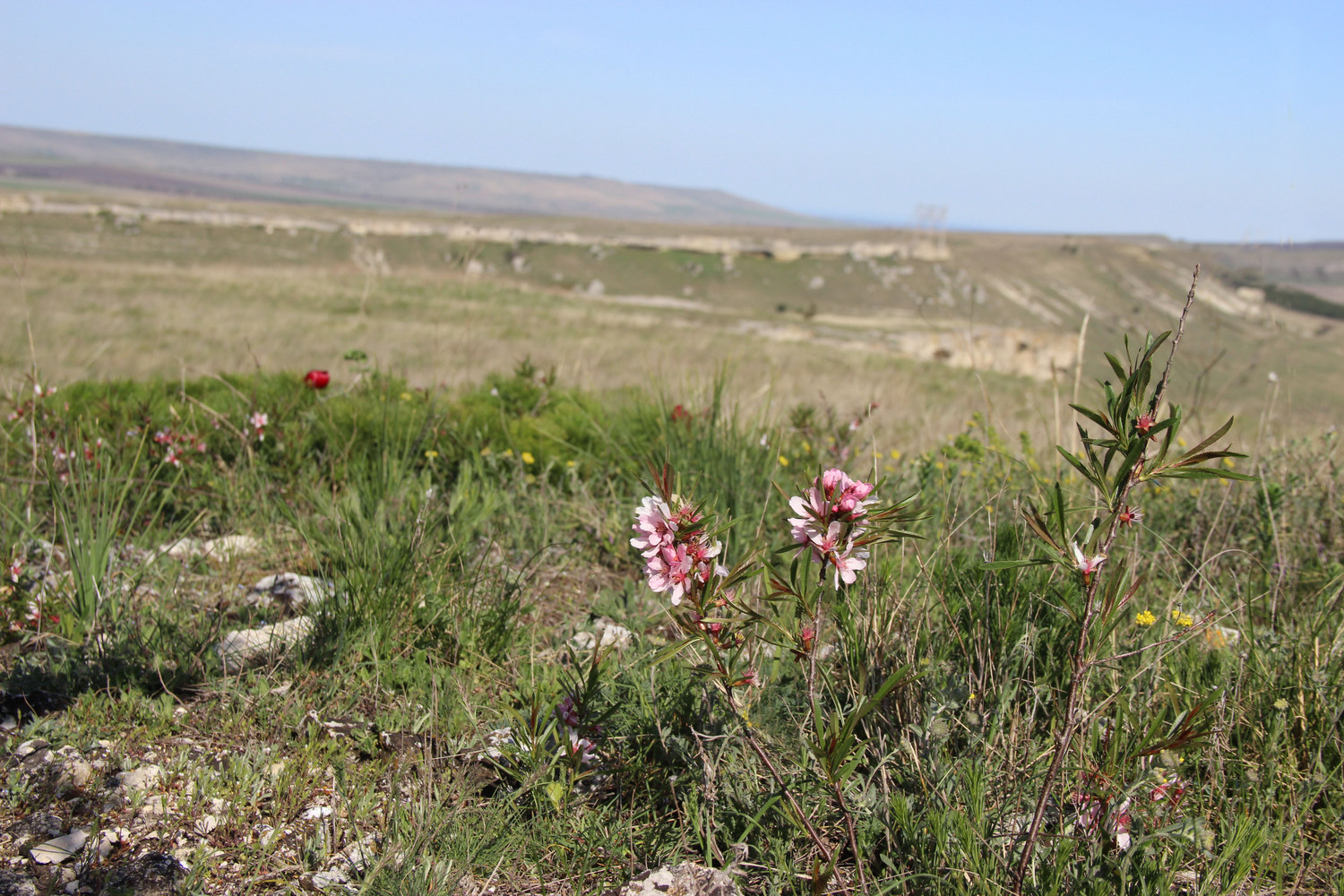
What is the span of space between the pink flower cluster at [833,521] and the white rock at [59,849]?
4.71 ft

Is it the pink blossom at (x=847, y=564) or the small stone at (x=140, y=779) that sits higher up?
the pink blossom at (x=847, y=564)

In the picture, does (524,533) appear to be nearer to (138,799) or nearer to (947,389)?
(138,799)

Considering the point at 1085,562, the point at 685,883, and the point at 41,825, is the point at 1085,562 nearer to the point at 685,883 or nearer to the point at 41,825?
the point at 685,883

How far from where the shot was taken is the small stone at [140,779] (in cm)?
168

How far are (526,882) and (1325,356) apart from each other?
38133 mm

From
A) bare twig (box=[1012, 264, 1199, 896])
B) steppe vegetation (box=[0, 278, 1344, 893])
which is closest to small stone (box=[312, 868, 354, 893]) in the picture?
steppe vegetation (box=[0, 278, 1344, 893])

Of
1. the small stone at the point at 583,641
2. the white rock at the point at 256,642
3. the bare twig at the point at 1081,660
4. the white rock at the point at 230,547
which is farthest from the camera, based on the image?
the white rock at the point at 230,547

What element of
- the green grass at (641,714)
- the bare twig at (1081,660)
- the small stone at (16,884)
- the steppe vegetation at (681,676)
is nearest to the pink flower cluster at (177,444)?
the steppe vegetation at (681,676)

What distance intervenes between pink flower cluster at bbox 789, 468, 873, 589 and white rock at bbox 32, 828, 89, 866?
4.71 ft

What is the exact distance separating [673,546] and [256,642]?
1508 mm

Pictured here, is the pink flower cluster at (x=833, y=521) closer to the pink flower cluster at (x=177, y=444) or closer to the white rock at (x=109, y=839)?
the white rock at (x=109, y=839)

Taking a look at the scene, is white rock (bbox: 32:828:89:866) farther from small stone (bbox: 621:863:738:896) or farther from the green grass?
small stone (bbox: 621:863:738:896)

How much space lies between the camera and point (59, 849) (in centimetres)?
150

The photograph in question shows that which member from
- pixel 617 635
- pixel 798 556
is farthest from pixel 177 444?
pixel 798 556
